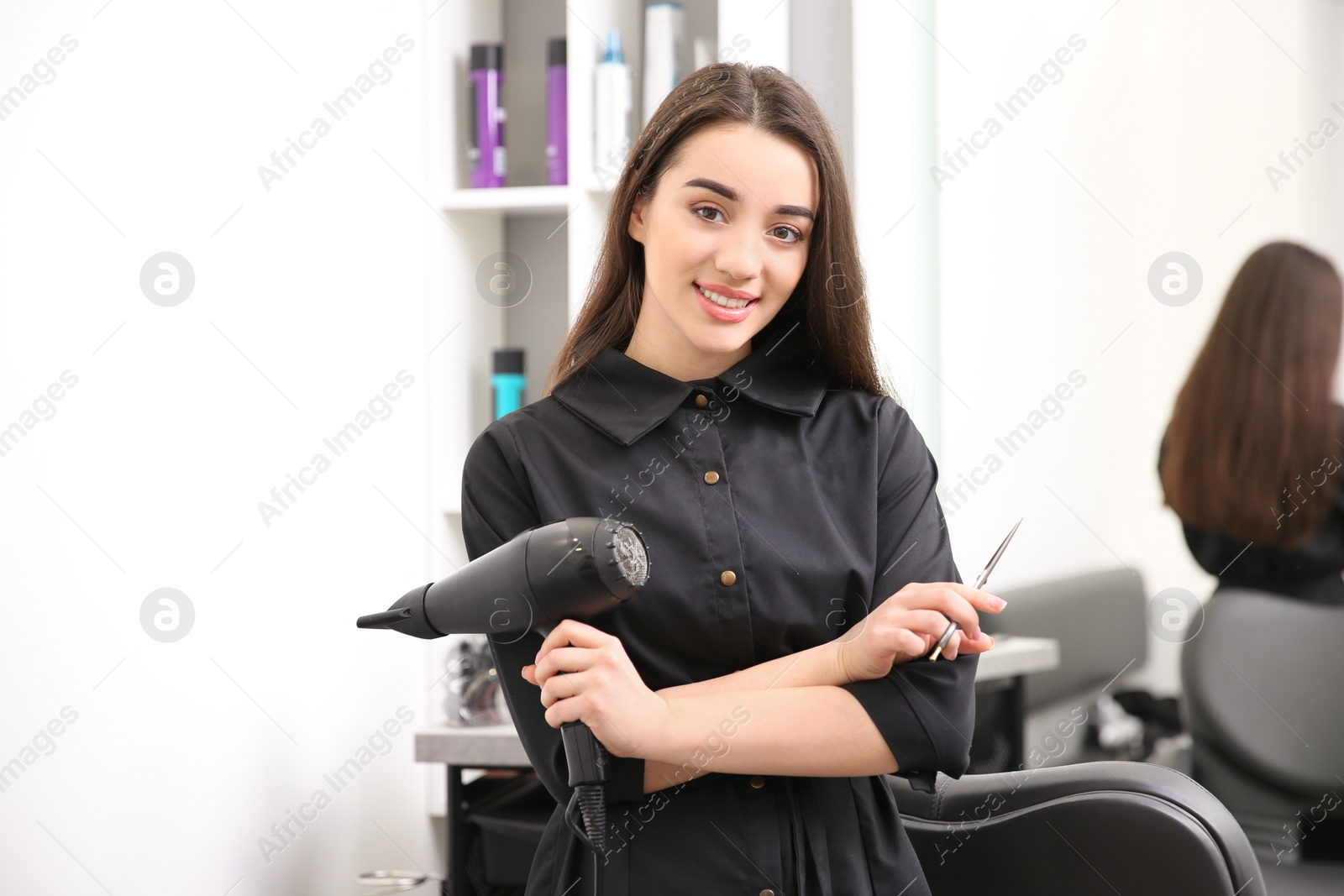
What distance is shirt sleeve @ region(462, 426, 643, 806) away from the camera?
3.21 ft

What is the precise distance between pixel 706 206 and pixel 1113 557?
4.88 feet

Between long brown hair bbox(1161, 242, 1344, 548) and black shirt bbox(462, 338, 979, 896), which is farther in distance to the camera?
long brown hair bbox(1161, 242, 1344, 548)

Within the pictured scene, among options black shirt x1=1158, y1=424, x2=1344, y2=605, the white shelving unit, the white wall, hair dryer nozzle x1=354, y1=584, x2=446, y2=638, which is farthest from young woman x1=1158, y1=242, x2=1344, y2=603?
hair dryer nozzle x1=354, y1=584, x2=446, y2=638

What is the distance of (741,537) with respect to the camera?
1.05 meters

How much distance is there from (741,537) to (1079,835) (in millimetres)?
451

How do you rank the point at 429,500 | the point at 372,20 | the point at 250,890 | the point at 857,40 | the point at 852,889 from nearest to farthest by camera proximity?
the point at 852,889
the point at 250,890
the point at 372,20
the point at 429,500
the point at 857,40

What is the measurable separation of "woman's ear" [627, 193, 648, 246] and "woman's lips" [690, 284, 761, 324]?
0.44 feet

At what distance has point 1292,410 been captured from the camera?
79.1 inches

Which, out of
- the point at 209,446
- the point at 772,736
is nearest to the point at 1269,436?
the point at 772,736

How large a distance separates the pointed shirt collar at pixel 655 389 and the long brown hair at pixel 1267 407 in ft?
4.09

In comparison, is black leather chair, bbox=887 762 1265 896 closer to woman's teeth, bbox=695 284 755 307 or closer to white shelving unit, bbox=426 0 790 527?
woman's teeth, bbox=695 284 755 307

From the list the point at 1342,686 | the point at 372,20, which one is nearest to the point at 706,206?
the point at 372,20

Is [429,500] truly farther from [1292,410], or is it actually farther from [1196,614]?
[1292,410]

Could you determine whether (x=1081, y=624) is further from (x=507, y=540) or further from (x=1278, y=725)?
(x=507, y=540)
